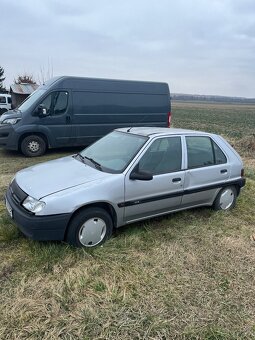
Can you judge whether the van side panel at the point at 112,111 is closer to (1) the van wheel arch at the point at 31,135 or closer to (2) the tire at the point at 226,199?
(1) the van wheel arch at the point at 31,135

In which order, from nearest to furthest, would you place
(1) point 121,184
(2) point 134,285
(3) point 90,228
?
(2) point 134,285 → (3) point 90,228 → (1) point 121,184

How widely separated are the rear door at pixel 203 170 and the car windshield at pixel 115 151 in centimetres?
83

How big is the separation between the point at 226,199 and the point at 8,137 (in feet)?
20.7

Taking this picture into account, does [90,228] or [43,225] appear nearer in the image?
[43,225]

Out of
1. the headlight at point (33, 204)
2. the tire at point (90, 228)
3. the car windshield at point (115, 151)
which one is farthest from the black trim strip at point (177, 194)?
the headlight at point (33, 204)

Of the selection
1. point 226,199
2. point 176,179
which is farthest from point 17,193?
point 226,199

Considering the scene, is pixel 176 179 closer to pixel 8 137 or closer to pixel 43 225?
pixel 43 225

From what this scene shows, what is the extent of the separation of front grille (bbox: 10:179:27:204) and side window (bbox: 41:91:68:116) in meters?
5.47

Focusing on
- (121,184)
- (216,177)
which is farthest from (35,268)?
(216,177)

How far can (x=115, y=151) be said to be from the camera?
15.0ft

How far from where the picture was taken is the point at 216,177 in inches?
199

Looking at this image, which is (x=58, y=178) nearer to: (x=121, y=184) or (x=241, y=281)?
(x=121, y=184)

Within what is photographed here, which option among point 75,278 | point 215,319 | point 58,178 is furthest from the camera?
point 58,178

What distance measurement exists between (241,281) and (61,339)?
198cm
